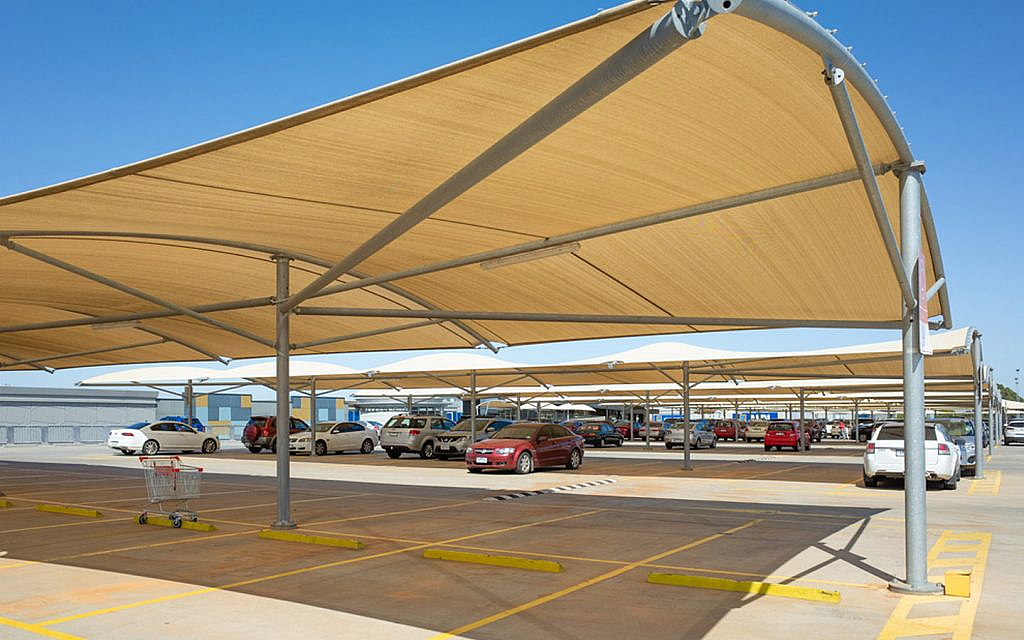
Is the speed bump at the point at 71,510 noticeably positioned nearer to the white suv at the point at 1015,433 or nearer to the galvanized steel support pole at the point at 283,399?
the galvanized steel support pole at the point at 283,399

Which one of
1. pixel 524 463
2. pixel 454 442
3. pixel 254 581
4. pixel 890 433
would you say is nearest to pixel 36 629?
pixel 254 581

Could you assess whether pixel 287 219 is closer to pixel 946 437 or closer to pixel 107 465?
pixel 946 437

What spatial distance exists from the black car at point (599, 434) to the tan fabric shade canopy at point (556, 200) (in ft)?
107

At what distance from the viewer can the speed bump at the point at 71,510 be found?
49.6 feet

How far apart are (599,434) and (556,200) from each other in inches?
1622

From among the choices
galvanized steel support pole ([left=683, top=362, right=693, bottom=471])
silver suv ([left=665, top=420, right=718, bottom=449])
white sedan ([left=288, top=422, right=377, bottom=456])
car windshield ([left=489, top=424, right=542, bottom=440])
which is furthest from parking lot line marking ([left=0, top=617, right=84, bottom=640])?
silver suv ([left=665, top=420, right=718, bottom=449])

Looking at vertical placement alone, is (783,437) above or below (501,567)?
below

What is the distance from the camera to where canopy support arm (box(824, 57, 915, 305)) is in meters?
6.09

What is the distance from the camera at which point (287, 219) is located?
11039mm

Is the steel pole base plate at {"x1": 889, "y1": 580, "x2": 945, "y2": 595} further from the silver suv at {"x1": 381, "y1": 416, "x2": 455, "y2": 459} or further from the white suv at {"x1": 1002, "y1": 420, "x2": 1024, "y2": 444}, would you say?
the white suv at {"x1": 1002, "y1": 420, "x2": 1024, "y2": 444}

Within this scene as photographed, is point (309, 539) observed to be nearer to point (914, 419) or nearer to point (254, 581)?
point (254, 581)

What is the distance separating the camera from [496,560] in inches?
408

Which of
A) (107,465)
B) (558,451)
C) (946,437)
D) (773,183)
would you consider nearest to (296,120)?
(773,183)

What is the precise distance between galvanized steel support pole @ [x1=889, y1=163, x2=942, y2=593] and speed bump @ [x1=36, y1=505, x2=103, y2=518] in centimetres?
1251
